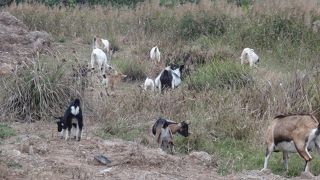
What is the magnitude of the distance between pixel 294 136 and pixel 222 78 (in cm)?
484

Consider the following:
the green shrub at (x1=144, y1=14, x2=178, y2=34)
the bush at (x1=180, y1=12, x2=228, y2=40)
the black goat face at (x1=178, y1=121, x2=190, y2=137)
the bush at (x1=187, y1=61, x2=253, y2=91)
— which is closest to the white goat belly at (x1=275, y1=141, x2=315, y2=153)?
the black goat face at (x1=178, y1=121, x2=190, y2=137)

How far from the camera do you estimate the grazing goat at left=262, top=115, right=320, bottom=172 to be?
28.3 ft

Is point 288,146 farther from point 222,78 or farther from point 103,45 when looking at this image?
point 103,45

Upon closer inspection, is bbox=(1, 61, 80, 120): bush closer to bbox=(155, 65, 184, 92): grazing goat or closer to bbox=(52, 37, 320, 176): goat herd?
bbox=(52, 37, 320, 176): goat herd

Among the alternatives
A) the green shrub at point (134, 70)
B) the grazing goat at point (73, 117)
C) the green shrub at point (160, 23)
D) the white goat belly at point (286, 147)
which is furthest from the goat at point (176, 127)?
the green shrub at point (160, 23)

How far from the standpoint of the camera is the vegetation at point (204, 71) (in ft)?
35.5

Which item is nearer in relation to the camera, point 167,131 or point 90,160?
point 90,160

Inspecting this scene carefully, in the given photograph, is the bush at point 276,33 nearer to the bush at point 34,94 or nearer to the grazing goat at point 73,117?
the bush at point 34,94

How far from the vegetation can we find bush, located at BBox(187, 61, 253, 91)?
0.02 metres

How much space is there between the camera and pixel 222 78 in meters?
13.5

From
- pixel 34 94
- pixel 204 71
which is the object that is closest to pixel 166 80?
pixel 204 71

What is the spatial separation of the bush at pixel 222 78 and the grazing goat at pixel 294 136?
12.7ft

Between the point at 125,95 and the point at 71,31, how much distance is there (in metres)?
9.83

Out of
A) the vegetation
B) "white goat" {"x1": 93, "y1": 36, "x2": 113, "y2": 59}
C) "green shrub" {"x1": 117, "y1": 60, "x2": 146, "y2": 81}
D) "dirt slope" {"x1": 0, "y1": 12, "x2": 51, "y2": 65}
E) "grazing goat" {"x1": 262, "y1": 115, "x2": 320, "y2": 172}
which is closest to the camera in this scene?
"grazing goat" {"x1": 262, "y1": 115, "x2": 320, "y2": 172}
